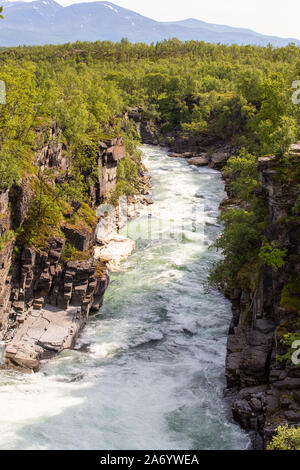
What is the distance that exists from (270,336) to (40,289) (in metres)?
15.8

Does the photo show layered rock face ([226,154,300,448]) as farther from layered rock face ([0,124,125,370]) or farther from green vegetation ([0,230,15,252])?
green vegetation ([0,230,15,252])

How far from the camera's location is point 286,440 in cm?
1769

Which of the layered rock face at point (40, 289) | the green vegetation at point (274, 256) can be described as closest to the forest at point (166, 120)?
the green vegetation at point (274, 256)

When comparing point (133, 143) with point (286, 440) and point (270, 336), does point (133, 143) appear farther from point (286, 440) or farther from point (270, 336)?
point (286, 440)

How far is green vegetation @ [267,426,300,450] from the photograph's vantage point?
17375 mm

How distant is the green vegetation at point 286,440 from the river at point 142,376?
4.32m

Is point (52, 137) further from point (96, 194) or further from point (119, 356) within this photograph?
point (119, 356)

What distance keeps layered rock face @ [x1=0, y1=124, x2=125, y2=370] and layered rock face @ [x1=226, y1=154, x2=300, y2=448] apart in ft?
36.9

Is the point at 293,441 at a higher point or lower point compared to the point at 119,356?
higher

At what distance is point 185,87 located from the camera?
10756 centimetres

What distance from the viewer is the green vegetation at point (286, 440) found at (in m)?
17.4
